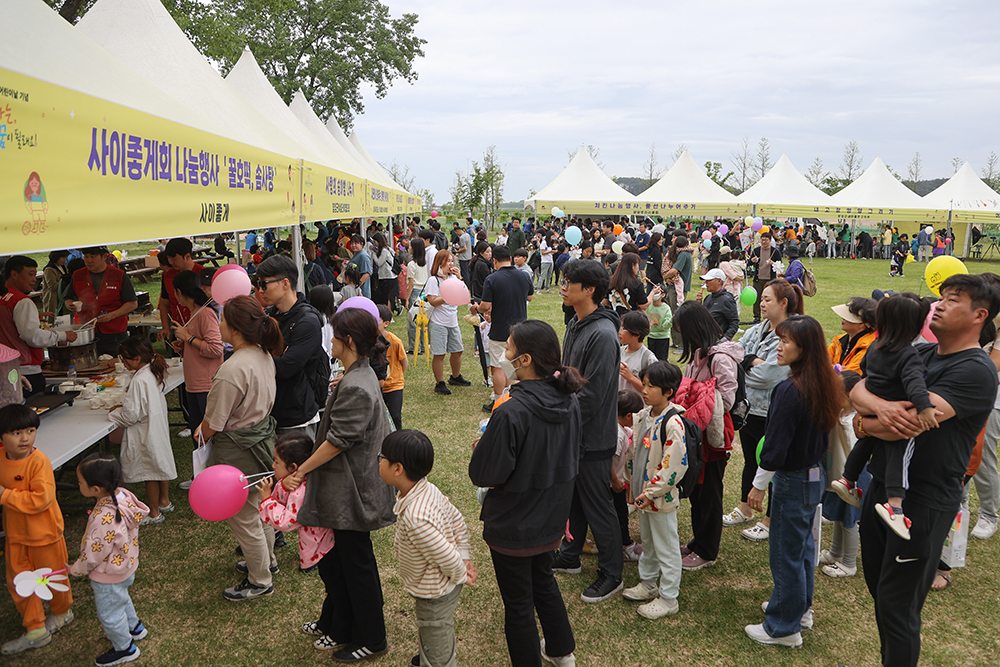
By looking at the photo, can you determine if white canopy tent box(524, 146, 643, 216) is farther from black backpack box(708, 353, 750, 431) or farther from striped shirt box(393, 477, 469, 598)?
striped shirt box(393, 477, 469, 598)

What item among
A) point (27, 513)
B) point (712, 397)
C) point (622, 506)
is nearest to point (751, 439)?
point (712, 397)

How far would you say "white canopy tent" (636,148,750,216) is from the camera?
26.1m

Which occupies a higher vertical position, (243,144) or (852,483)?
(243,144)

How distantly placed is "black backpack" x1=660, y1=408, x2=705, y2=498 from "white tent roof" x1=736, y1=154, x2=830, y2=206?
2600 centimetres

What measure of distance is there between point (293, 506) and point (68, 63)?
223cm

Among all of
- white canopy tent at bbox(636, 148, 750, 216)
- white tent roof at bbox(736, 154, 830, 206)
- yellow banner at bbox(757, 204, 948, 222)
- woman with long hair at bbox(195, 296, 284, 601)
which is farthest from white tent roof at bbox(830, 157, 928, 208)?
woman with long hair at bbox(195, 296, 284, 601)

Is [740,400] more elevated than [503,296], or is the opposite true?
[503,296]

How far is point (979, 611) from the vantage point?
3467 mm

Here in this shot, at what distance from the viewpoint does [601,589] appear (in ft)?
11.5

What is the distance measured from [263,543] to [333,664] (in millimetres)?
840

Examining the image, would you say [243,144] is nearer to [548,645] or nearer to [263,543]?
[263,543]

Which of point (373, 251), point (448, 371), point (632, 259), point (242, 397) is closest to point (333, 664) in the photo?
point (242, 397)

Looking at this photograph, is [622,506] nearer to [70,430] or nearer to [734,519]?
[734,519]

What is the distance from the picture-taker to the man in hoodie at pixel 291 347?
Answer: 3.46m
